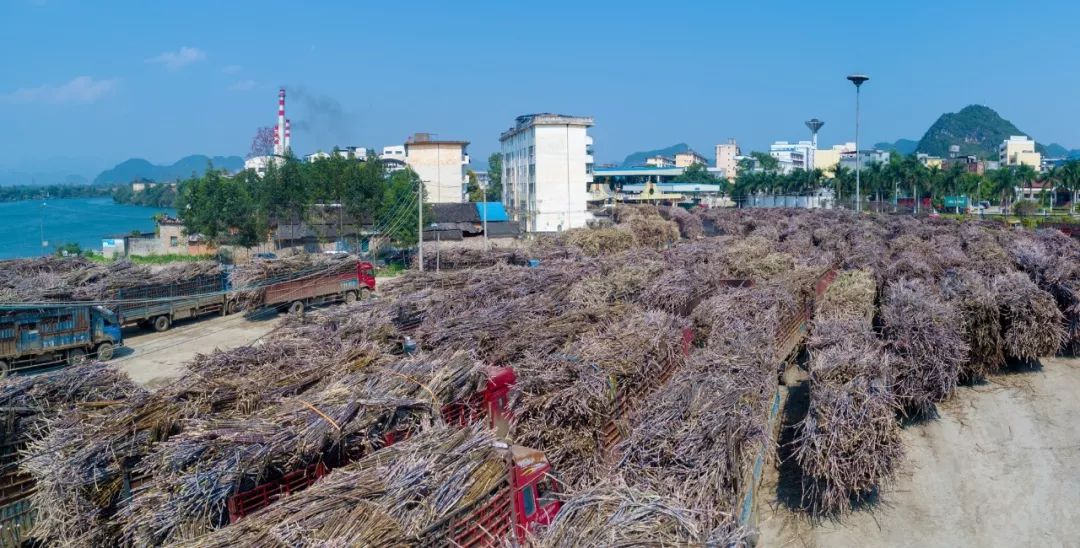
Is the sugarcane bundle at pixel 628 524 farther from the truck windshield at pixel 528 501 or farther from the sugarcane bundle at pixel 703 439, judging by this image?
the truck windshield at pixel 528 501

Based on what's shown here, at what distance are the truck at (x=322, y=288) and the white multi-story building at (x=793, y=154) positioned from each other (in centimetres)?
14046

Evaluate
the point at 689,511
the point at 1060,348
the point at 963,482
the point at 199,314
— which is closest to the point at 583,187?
the point at 199,314

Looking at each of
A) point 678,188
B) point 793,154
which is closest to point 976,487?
point 678,188

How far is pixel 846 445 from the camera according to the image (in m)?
9.16

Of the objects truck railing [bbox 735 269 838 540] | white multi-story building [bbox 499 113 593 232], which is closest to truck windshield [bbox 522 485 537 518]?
truck railing [bbox 735 269 838 540]

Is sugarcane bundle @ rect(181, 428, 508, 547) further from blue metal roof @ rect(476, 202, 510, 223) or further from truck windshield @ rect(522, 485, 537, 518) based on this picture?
blue metal roof @ rect(476, 202, 510, 223)

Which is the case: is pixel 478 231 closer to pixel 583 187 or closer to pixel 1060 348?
pixel 583 187

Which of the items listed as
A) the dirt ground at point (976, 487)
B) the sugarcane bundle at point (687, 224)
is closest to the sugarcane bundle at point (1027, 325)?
the dirt ground at point (976, 487)

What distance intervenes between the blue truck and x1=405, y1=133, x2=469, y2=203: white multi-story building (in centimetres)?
5008

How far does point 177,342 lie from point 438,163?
163ft

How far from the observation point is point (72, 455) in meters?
8.15

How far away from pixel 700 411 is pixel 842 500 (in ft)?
8.34

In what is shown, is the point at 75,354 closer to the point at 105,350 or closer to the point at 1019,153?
the point at 105,350

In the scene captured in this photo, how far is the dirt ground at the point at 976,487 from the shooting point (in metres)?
9.20
